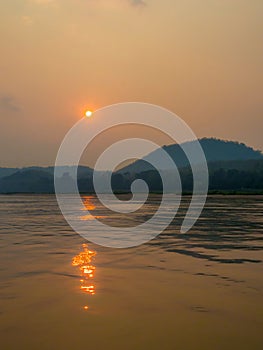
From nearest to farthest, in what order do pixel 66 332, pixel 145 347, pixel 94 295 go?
pixel 145 347
pixel 66 332
pixel 94 295

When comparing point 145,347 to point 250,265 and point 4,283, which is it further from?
point 250,265

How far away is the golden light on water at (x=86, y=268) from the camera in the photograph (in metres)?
16.4

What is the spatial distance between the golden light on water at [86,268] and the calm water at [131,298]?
0.04 meters

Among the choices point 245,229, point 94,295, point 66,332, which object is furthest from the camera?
point 245,229

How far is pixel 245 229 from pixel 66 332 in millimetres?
31436

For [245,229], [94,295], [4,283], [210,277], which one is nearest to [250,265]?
[210,277]

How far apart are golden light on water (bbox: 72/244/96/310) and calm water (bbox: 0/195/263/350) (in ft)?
0.12

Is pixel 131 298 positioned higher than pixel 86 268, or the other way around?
pixel 86 268

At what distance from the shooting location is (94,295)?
15336mm

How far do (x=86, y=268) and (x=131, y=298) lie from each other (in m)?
5.87

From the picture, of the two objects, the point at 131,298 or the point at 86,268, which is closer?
the point at 131,298

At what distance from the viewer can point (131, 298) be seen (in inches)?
591

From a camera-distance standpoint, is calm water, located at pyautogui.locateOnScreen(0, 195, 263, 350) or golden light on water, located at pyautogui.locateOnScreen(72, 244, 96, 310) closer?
calm water, located at pyautogui.locateOnScreen(0, 195, 263, 350)

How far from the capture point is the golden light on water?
53.7ft
